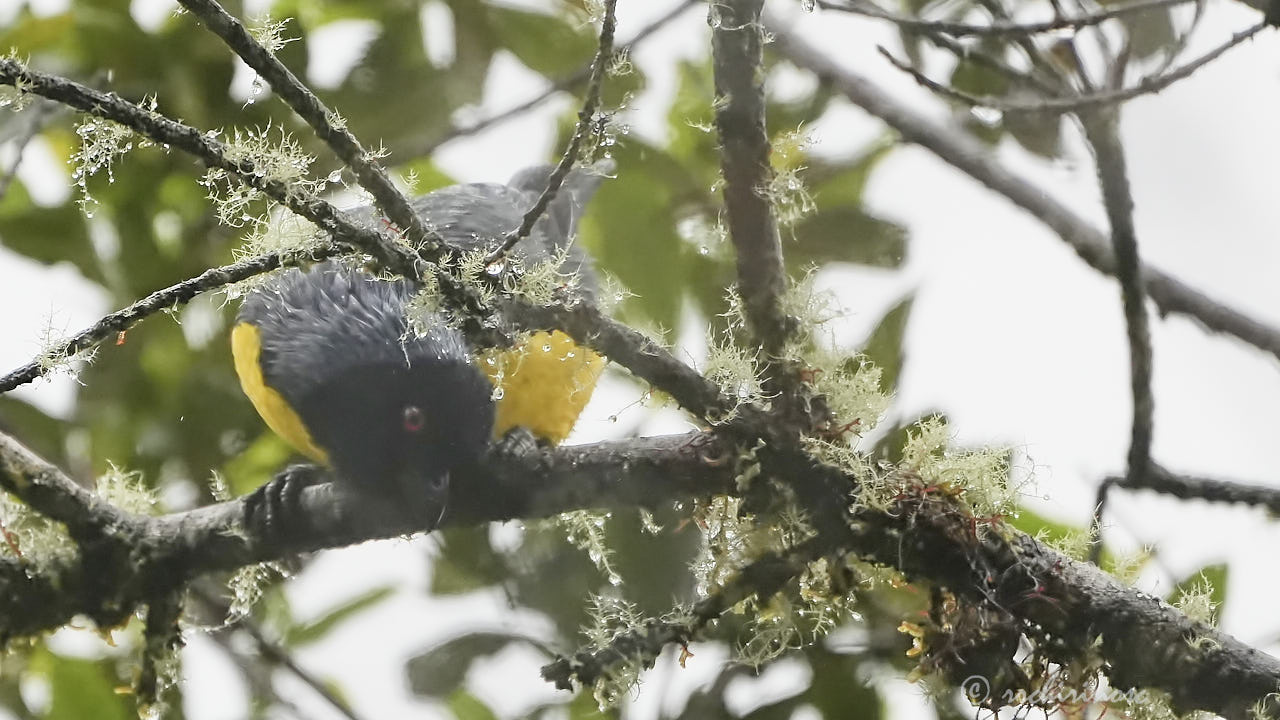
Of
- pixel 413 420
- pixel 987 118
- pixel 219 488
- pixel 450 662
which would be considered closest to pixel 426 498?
pixel 413 420

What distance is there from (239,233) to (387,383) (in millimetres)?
521

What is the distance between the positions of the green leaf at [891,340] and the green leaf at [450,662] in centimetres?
80

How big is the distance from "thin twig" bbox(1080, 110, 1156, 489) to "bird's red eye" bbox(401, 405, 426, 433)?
1.12 m

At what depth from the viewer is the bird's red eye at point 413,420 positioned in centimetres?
185

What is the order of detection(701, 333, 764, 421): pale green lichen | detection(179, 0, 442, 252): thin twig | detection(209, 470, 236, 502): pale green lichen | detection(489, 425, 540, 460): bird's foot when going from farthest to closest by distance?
1. detection(209, 470, 236, 502): pale green lichen
2. detection(489, 425, 540, 460): bird's foot
3. detection(701, 333, 764, 421): pale green lichen
4. detection(179, 0, 442, 252): thin twig

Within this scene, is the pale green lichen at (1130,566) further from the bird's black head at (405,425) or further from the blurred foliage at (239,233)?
the bird's black head at (405,425)

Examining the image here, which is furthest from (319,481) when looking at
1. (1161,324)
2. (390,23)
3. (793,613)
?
(1161,324)

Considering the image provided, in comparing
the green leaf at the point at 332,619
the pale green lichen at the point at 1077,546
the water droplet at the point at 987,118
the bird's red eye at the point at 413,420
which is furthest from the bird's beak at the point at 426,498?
the water droplet at the point at 987,118

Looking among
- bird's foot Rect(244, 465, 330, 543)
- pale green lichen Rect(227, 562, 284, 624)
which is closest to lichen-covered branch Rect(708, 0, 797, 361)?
bird's foot Rect(244, 465, 330, 543)

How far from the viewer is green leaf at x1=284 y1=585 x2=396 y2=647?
7.36 feet

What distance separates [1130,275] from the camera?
1.54m

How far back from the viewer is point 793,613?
1.53 meters

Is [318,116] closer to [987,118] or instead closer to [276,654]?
[276,654]

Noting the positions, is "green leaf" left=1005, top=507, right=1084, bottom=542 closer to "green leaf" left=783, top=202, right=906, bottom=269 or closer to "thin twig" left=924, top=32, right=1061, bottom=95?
"green leaf" left=783, top=202, right=906, bottom=269
